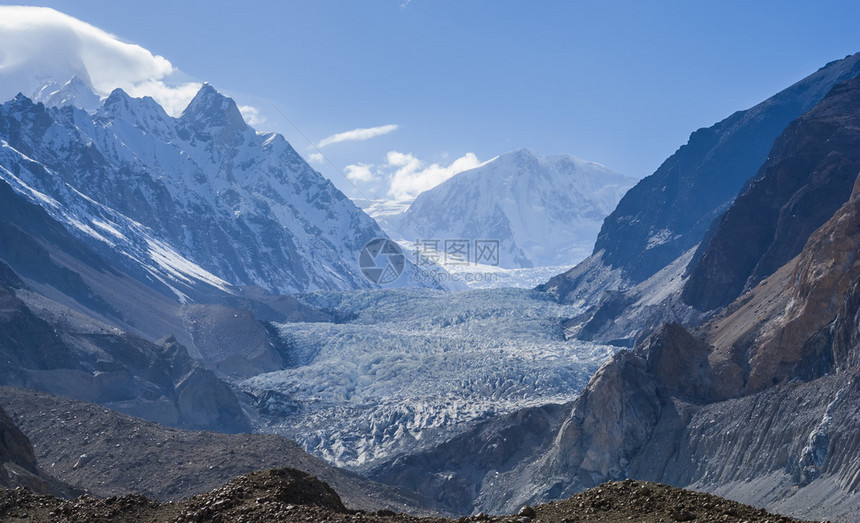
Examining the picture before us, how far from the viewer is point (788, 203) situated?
299ft

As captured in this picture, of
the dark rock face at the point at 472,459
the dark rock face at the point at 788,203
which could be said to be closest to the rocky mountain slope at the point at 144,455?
the dark rock face at the point at 472,459

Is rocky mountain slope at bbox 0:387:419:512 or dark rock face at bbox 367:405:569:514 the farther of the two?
dark rock face at bbox 367:405:569:514

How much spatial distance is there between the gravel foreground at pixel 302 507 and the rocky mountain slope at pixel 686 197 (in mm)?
152040

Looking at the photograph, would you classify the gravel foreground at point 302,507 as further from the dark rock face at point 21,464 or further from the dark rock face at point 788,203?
the dark rock face at point 788,203

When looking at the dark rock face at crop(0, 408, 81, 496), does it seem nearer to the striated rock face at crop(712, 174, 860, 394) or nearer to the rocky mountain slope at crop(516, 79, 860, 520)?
the rocky mountain slope at crop(516, 79, 860, 520)

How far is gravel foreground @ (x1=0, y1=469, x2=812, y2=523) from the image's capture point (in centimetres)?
1562

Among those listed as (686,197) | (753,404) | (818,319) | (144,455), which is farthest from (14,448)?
(686,197)

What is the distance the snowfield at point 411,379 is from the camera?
78.2 m

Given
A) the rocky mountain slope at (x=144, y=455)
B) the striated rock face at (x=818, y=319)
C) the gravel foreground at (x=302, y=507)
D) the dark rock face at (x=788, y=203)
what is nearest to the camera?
the gravel foreground at (x=302, y=507)

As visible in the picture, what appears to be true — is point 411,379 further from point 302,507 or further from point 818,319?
point 302,507

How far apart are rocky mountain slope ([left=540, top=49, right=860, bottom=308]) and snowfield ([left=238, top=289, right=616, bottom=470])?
136 ft

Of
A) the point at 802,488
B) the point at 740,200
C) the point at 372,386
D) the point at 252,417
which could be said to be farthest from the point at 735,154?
the point at 802,488

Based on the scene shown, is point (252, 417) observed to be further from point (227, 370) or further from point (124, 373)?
point (227, 370)

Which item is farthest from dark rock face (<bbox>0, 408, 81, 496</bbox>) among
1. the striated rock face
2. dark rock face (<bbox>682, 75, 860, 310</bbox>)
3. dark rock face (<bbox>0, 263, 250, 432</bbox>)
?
dark rock face (<bbox>682, 75, 860, 310</bbox>)
